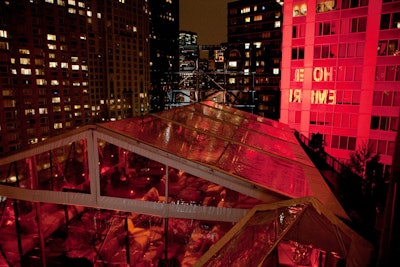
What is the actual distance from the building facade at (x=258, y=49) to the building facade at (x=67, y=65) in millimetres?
32591

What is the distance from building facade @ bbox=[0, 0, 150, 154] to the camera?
5412 centimetres

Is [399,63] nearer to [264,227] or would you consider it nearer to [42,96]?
[264,227]

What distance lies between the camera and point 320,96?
27281 millimetres

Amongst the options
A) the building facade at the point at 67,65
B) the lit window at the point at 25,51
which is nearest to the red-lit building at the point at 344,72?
the building facade at the point at 67,65

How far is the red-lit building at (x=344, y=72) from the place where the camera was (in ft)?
79.6

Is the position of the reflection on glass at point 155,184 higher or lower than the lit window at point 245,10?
lower

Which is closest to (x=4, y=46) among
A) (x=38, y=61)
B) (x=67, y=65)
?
(x=38, y=61)

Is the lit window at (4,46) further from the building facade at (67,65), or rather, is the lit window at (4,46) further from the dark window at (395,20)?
the dark window at (395,20)

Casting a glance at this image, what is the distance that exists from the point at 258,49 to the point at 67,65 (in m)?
43.8

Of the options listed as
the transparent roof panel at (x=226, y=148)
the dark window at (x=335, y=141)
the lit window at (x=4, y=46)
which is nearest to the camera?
the transparent roof panel at (x=226, y=148)

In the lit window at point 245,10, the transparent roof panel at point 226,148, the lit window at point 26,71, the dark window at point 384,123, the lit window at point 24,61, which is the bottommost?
the dark window at point 384,123

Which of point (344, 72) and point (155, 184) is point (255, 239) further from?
point (344, 72)

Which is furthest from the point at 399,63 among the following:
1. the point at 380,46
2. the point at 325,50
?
the point at 325,50

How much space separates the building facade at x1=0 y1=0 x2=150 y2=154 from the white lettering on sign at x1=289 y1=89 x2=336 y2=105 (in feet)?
164
